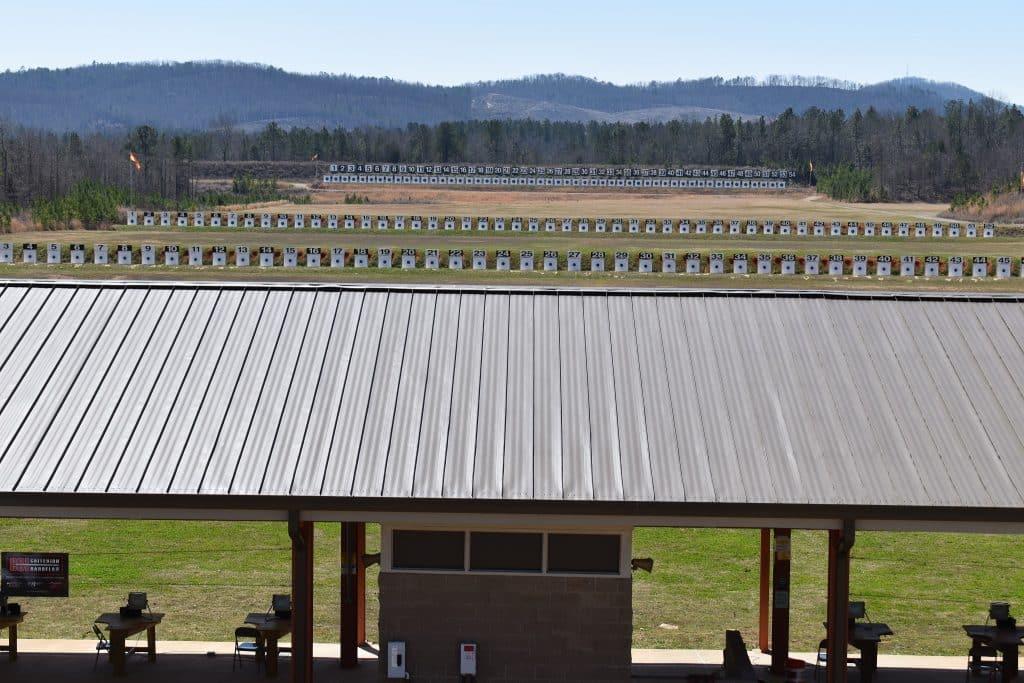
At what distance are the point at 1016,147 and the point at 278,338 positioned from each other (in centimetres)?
16699

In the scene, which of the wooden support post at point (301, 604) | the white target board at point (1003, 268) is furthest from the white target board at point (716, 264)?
the wooden support post at point (301, 604)

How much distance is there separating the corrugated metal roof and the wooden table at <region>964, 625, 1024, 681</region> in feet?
10.2

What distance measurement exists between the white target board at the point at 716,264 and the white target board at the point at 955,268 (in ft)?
33.1

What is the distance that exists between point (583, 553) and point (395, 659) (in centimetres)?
219

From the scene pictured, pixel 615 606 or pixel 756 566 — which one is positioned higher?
pixel 615 606

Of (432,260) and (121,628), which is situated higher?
(121,628)

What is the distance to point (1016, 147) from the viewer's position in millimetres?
169375

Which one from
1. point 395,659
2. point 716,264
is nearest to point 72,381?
point 395,659

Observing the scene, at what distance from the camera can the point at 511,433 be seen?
14.6m

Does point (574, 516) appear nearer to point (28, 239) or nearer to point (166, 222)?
point (28, 239)

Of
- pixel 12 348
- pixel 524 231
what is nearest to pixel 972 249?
pixel 524 231

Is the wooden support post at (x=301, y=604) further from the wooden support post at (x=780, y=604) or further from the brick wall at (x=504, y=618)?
the wooden support post at (x=780, y=604)

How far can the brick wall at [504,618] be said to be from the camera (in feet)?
47.2

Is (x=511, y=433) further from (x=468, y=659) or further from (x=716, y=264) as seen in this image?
(x=716, y=264)
